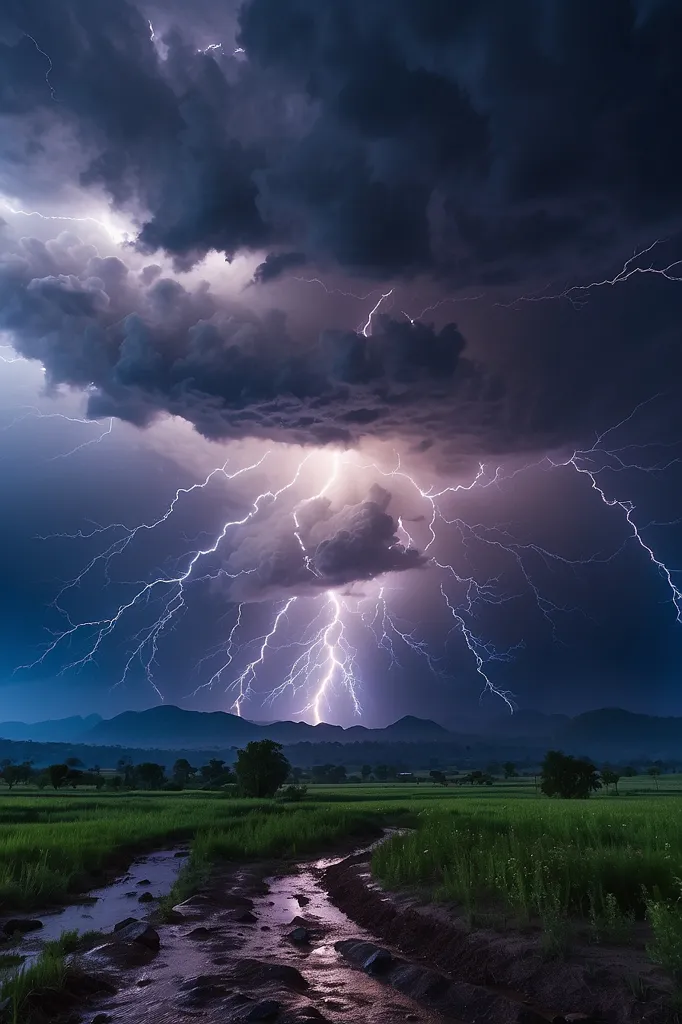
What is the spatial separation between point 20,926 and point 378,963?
22.0 feet

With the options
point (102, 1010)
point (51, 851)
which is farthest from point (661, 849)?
point (51, 851)

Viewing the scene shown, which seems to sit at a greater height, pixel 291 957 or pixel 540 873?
pixel 540 873

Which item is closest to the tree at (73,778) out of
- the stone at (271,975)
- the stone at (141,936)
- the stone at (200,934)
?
the stone at (200,934)

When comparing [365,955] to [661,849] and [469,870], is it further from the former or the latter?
[661,849]

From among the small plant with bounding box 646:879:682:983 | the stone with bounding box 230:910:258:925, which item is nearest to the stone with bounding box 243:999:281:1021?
the small plant with bounding box 646:879:682:983

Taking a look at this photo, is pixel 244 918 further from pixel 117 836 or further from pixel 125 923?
pixel 117 836

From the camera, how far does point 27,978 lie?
23.2 ft

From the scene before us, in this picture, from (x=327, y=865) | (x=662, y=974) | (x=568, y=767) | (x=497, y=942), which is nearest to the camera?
(x=662, y=974)

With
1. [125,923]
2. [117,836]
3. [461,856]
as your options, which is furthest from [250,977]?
[117,836]

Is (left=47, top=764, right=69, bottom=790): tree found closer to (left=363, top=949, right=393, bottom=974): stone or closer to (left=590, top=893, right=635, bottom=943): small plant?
(left=363, top=949, right=393, bottom=974): stone

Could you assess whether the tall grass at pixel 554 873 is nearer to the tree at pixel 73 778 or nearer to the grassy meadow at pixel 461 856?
the grassy meadow at pixel 461 856

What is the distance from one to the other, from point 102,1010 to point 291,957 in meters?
3.41

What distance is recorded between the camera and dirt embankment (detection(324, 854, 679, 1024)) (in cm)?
634

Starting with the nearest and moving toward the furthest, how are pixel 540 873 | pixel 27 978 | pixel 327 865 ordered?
pixel 27 978 → pixel 540 873 → pixel 327 865
